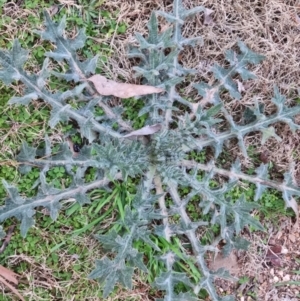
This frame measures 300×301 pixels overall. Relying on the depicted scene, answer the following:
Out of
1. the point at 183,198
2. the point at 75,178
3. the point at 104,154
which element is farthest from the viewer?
the point at 183,198

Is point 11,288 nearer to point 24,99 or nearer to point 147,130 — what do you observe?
point 24,99

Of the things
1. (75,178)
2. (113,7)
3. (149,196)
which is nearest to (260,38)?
(113,7)

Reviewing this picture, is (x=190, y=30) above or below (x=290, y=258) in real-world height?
above

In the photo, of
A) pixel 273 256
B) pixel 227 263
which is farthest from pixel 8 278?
pixel 273 256

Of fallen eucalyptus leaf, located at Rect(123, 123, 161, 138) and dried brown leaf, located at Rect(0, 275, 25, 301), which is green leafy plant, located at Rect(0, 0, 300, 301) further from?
dried brown leaf, located at Rect(0, 275, 25, 301)

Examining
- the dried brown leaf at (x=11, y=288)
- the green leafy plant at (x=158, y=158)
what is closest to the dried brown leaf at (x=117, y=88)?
the green leafy plant at (x=158, y=158)

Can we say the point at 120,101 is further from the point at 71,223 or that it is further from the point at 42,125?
the point at 71,223
